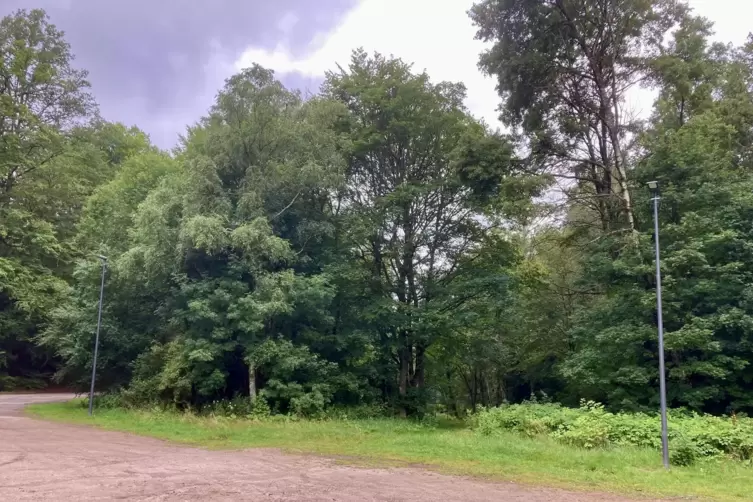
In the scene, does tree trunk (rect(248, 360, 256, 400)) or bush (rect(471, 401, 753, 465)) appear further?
tree trunk (rect(248, 360, 256, 400))

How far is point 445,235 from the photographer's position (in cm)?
2666

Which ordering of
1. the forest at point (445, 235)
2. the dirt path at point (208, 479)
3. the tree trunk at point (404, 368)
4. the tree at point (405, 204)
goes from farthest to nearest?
the tree trunk at point (404, 368) < the tree at point (405, 204) < the forest at point (445, 235) < the dirt path at point (208, 479)

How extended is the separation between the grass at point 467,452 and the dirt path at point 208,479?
113cm

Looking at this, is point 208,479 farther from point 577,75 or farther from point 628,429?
point 577,75

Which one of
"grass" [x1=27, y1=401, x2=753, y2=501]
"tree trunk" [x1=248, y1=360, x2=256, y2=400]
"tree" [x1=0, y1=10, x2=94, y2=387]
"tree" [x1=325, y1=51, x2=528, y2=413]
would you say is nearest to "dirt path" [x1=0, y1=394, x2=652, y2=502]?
"grass" [x1=27, y1=401, x2=753, y2=501]

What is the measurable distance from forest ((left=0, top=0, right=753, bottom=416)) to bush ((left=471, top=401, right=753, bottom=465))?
3.36 metres

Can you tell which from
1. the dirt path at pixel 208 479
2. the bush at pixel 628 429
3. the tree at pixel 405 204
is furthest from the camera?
the tree at pixel 405 204

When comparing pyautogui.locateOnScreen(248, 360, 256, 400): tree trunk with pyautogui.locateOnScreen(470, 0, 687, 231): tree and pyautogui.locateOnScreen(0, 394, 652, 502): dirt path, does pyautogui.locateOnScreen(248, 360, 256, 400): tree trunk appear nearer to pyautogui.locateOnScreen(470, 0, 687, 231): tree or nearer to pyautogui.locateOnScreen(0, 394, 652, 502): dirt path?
pyautogui.locateOnScreen(0, 394, 652, 502): dirt path

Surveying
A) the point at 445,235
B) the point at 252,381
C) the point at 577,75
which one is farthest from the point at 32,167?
the point at 577,75

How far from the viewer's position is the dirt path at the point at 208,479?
8672mm

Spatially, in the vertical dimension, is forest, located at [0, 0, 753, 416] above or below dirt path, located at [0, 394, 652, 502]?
above

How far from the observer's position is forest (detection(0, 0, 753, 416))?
19547 mm

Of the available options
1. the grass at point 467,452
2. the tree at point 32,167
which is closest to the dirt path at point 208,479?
the grass at point 467,452

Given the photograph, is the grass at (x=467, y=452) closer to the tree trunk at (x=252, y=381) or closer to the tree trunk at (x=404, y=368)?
the tree trunk at (x=252, y=381)
